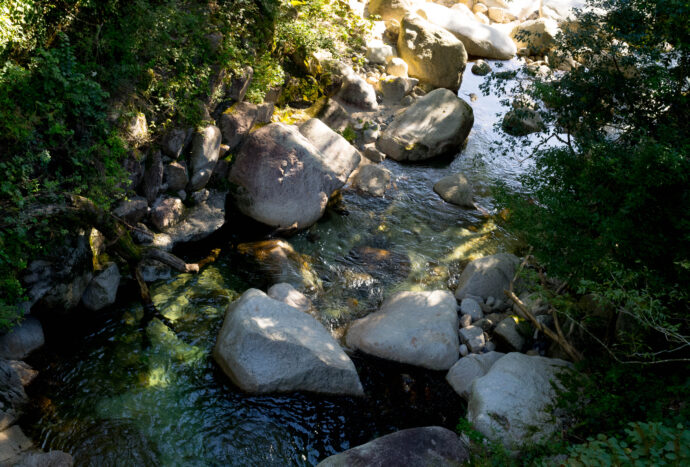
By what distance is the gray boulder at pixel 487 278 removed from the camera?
912 centimetres

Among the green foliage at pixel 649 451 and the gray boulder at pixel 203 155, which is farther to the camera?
the gray boulder at pixel 203 155

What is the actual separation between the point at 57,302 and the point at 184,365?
204 cm

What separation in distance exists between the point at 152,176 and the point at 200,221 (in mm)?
1272

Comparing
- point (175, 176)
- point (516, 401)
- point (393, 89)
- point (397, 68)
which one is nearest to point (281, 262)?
point (175, 176)

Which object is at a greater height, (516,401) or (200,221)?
(516,401)

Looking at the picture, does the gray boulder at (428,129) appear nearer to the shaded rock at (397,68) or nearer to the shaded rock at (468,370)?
the shaded rock at (397,68)

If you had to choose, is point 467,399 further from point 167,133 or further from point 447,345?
point 167,133

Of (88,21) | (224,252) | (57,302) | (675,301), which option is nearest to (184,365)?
(57,302)

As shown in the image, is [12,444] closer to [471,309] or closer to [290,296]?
[290,296]

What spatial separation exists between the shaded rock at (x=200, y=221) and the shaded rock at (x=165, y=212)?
11cm

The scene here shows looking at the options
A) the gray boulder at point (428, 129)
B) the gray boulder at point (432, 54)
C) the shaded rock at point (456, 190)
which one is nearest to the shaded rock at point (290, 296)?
the shaded rock at point (456, 190)

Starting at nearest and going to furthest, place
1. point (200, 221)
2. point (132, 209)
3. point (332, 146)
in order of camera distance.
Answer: point (132, 209) → point (200, 221) → point (332, 146)

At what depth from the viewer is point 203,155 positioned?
30.4 ft

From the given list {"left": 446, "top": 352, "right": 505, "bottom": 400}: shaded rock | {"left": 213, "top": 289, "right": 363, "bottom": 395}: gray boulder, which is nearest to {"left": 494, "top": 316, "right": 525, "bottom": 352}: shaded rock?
{"left": 446, "top": 352, "right": 505, "bottom": 400}: shaded rock
